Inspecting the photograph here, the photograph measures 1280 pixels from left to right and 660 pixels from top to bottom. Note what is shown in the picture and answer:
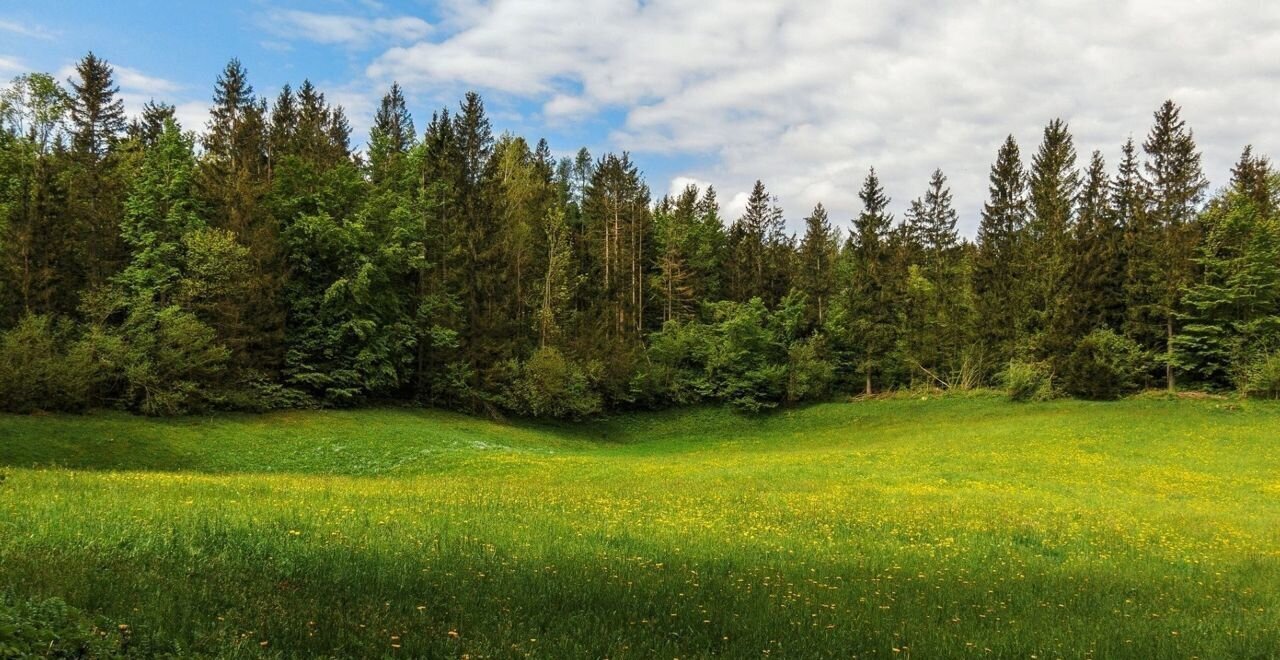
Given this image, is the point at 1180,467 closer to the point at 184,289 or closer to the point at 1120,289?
the point at 1120,289

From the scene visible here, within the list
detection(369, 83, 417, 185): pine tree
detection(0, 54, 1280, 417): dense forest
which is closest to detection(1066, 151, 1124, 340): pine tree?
detection(0, 54, 1280, 417): dense forest

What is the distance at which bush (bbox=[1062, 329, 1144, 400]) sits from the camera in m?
48.9

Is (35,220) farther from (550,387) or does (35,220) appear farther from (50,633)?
(50,633)

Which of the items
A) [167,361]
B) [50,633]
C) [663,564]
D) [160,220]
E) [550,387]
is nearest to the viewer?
[50,633]

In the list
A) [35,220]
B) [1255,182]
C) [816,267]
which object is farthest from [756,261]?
[35,220]

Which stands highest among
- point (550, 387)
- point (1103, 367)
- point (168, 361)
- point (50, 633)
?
point (168, 361)

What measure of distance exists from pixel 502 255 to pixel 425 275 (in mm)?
6376

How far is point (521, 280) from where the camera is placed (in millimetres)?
62125

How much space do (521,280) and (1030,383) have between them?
1669 inches

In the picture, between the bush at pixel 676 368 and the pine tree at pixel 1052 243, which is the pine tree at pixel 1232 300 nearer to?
the pine tree at pixel 1052 243

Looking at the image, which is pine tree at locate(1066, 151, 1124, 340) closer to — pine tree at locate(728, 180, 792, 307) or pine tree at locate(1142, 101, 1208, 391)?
pine tree at locate(1142, 101, 1208, 391)

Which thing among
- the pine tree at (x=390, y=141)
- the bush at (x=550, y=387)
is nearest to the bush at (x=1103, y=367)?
the bush at (x=550, y=387)

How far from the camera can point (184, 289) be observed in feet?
132

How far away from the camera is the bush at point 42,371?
3259 cm
